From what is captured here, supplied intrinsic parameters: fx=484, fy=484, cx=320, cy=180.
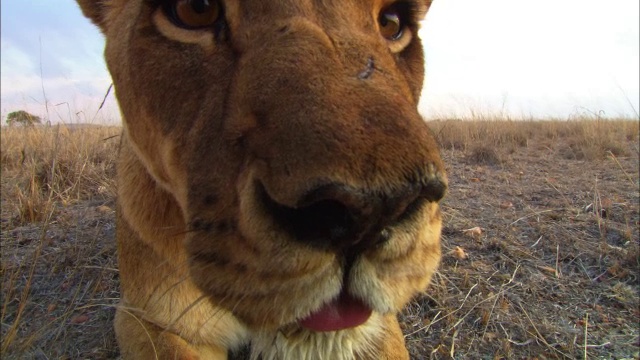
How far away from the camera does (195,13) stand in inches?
67.6

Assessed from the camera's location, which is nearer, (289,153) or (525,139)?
(289,153)

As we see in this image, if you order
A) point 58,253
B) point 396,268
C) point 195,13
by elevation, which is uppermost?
point 195,13

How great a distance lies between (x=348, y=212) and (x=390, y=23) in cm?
125

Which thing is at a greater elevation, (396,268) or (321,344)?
(396,268)

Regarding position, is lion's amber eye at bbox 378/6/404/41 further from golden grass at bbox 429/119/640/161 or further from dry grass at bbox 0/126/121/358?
golden grass at bbox 429/119/640/161

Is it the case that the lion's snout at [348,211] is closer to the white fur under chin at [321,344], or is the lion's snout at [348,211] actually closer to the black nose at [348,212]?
the black nose at [348,212]

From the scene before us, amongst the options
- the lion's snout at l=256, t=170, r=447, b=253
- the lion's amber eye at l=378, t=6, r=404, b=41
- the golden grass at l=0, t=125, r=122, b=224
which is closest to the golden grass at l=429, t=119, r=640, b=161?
the golden grass at l=0, t=125, r=122, b=224

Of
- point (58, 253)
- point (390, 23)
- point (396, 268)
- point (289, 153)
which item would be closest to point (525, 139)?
point (390, 23)

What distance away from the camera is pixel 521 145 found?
9711mm

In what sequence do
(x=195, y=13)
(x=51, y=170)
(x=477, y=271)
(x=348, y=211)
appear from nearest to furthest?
1. (x=348, y=211)
2. (x=195, y=13)
3. (x=477, y=271)
4. (x=51, y=170)

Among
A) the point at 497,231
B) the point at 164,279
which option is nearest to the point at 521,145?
the point at 497,231

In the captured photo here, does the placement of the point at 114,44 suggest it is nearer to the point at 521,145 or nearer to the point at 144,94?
the point at 144,94

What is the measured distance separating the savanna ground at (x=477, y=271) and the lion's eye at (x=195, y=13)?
125 centimetres

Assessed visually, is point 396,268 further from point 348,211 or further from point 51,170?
point 51,170
